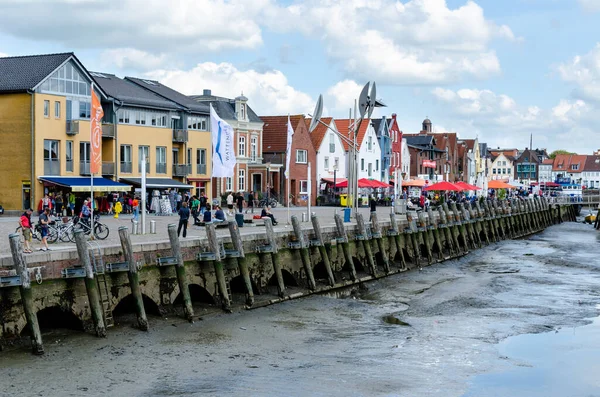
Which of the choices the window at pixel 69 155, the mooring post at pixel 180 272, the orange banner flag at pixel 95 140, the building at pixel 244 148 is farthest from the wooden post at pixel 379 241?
the building at pixel 244 148

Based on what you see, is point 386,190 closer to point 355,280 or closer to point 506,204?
point 506,204

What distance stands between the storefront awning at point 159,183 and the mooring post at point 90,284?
45.2 m

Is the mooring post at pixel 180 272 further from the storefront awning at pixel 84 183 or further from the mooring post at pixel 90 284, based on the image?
the storefront awning at pixel 84 183

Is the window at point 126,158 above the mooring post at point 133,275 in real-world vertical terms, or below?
above

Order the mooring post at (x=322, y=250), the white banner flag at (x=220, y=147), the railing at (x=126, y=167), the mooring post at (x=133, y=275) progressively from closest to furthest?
1. the mooring post at (x=133, y=275)
2. the mooring post at (x=322, y=250)
3. the white banner flag at (x=220, y=147)
4. the railing at (x=126, y=167)

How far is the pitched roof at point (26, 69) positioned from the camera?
57344 millimetres

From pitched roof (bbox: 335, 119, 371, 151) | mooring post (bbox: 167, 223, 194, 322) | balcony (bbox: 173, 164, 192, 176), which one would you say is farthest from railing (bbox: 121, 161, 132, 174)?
mooring post (bbox: 167, 223, 194, 322)

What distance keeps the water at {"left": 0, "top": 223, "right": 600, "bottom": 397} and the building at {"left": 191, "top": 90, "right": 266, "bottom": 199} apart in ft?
154

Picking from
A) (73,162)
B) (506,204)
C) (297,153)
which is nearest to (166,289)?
(73,162)

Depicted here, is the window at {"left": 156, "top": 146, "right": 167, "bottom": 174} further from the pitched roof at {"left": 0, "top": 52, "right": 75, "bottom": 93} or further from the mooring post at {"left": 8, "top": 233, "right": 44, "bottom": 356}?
the mooring post at {"left": 8, "top": 233, "right": 44, "bottom": 356}

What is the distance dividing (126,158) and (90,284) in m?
46.5

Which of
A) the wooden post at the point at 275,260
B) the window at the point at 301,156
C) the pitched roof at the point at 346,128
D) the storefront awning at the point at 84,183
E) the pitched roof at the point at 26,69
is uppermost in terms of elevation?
the pitched roof at the point at 26,69

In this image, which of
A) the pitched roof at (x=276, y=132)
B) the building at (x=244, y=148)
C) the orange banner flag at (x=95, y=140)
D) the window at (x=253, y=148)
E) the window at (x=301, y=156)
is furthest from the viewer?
the window at (x=301, y=156)

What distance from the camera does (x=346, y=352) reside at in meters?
21.5
